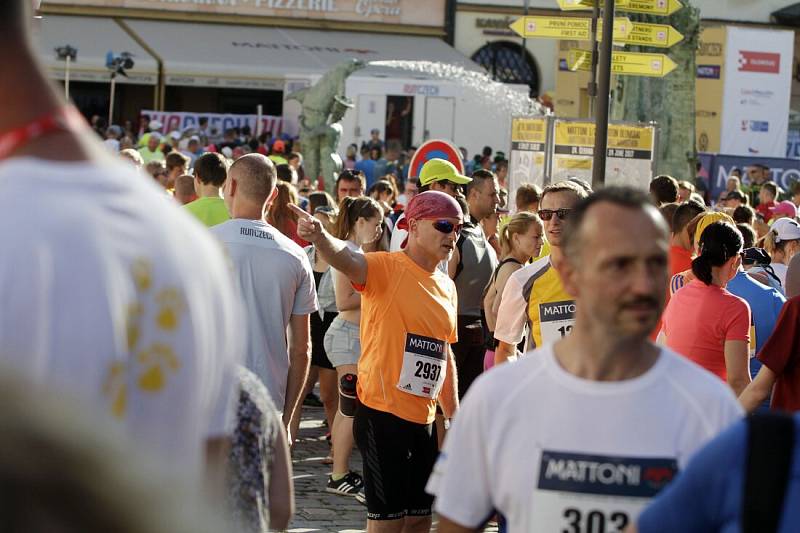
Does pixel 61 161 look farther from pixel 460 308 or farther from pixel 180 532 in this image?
pixel 460 308

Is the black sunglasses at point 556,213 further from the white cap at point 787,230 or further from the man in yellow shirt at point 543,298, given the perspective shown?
the white cap at point 787,230

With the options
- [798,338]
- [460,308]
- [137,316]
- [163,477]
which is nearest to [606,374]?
[137,316]

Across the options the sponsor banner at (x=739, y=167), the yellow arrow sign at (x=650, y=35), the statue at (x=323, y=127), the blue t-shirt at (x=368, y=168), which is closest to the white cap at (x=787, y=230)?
the yellow arrow sign at (x=650, y=35)

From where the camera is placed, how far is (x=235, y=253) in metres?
6.05

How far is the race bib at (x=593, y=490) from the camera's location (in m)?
2.80

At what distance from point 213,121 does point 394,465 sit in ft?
78.8

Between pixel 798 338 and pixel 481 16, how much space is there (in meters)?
35.9

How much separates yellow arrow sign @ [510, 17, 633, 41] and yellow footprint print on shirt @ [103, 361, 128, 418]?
36.2ft

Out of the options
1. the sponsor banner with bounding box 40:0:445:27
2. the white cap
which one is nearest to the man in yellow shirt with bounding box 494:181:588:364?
the white cap

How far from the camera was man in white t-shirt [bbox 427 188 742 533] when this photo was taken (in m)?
2.80

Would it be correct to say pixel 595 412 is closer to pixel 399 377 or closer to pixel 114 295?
pixel 114 295

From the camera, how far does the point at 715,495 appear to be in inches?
86.6

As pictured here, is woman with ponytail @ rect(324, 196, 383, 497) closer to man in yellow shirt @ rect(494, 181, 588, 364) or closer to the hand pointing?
man in yellow shirt @ rect(494, 181, 588, 364)

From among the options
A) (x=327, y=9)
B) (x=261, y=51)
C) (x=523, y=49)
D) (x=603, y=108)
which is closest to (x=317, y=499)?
(x=603, y=108)
